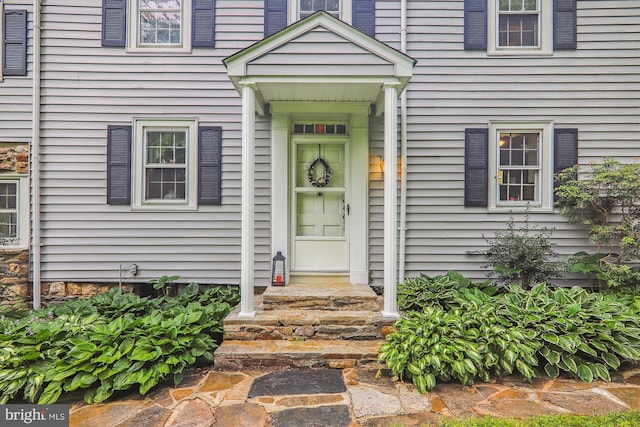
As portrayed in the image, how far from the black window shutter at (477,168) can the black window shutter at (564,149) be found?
94 cm

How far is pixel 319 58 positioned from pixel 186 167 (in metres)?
2.44

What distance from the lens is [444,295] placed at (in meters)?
3.91

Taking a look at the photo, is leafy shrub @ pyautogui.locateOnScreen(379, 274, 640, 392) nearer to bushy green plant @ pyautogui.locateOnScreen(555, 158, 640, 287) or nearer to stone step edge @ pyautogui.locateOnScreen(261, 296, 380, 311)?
stone step edge @ pyautogui.locateOnScreen(261, 296, 380, 311)

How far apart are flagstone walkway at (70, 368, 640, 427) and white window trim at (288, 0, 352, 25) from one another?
14.9ft

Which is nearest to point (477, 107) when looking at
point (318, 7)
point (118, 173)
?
point (318, 7)

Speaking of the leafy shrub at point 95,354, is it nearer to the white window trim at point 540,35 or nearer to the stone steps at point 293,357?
the stone steps at point 293,357

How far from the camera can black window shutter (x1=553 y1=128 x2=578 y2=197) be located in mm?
4695

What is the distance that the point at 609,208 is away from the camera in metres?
4.52

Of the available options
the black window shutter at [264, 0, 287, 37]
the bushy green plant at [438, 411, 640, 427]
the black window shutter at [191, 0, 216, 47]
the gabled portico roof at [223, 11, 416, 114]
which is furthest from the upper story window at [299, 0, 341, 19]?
the bushy green plant at [438, 411, 640, 427]

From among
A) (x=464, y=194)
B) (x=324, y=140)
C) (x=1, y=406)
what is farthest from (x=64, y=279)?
(x=464, y=194)

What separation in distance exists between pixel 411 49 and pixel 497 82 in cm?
129

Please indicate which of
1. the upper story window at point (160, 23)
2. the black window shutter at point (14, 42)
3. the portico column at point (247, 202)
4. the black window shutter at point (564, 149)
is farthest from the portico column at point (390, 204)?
the black window shutter at point (14, 42)

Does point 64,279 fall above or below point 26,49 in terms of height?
below

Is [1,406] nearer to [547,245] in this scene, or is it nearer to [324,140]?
[324,140]
